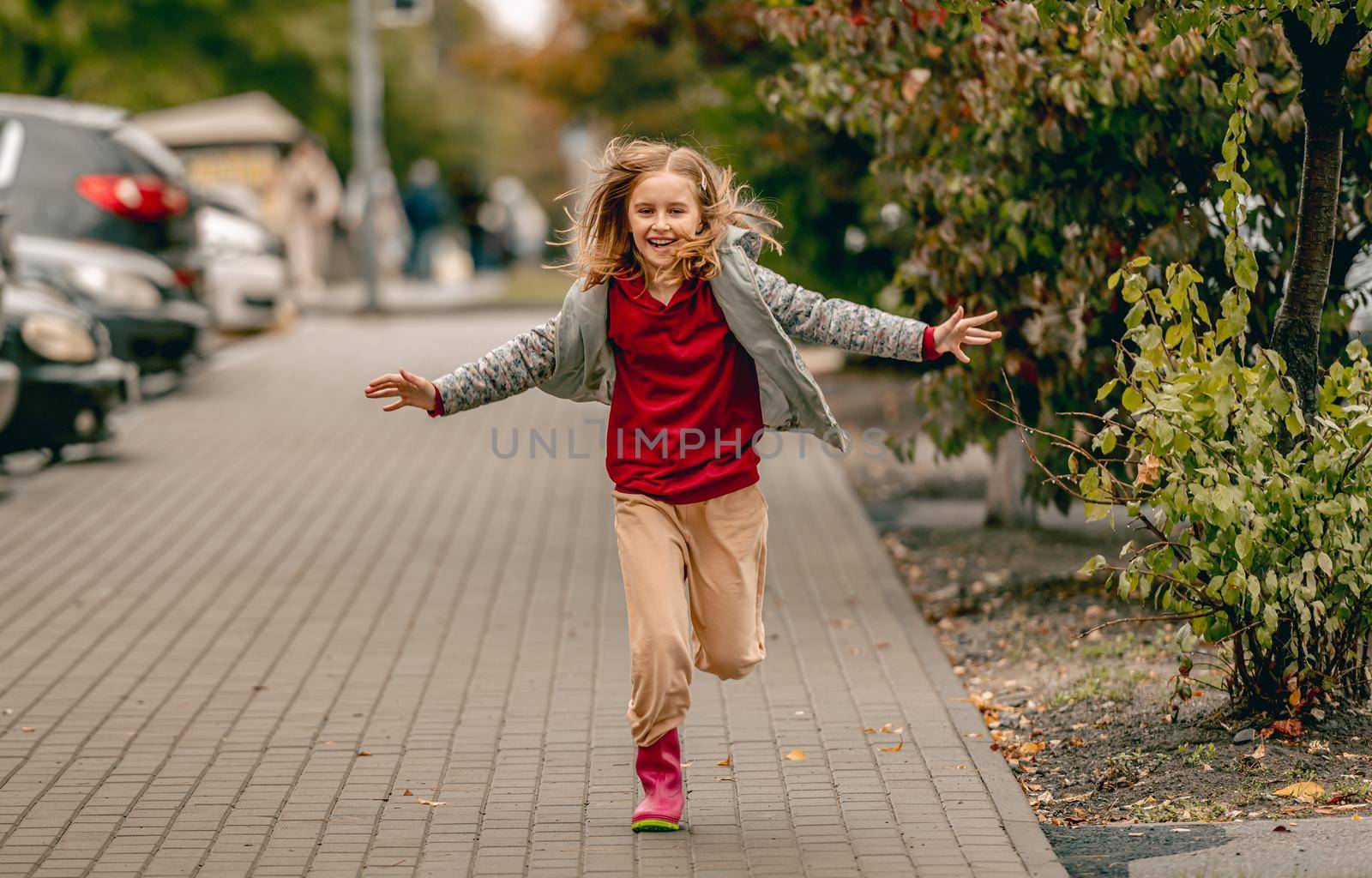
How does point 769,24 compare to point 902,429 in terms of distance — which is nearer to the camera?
point 769,24

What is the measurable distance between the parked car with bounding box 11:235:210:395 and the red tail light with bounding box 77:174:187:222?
29 centimetres

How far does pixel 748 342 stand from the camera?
4984 millimetres

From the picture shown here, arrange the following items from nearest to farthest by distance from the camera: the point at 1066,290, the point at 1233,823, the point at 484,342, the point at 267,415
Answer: the point at 1233,823 → the point at 1066,290 → the point at 267,415 → the point at 484,342

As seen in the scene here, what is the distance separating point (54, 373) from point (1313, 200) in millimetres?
7887

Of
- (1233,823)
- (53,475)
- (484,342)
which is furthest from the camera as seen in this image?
(484,342)

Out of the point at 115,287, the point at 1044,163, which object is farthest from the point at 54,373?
the point at 1044,163

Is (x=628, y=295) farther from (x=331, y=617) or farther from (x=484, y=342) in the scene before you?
(x=484, y=342)

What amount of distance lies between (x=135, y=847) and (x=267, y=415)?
32.0ft

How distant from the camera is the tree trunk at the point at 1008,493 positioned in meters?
9.27

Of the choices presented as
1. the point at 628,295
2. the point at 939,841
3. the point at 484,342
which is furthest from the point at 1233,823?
the point at 484,342

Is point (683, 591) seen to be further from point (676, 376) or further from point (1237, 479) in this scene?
point (1237, 479)

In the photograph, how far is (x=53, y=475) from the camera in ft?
37.8

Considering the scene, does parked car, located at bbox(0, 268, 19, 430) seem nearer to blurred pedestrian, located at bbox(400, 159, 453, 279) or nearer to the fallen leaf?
the fallen leaf

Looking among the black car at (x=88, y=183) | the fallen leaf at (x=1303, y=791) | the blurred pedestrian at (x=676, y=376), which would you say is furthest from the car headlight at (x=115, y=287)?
the fallen leaf at (x=1303, y=791)
